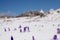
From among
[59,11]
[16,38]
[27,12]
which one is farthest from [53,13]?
[16,38]

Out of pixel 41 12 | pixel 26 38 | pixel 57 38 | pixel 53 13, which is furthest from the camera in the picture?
pixel 41 12

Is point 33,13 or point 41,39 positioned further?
point 33,13

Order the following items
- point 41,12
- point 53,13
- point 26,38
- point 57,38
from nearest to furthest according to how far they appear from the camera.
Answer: point 57,38
point 26,38
point 53,13
point 41,12

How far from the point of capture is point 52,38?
228 inches

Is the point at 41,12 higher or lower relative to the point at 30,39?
higher

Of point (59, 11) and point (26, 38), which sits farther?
point (59, 11)

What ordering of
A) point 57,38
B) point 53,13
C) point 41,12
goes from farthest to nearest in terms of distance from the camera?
point 41,12 → point 53,13 → point 57,38

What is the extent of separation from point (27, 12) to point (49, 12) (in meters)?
2.23

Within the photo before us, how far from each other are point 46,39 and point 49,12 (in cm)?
915

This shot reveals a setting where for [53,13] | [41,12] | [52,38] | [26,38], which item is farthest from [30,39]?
[41,12]

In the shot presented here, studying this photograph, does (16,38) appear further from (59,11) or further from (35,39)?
(59,11)

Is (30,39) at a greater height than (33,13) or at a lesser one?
lesser

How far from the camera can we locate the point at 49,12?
1484 cm

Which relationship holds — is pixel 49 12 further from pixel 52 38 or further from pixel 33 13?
pixel 52 38
